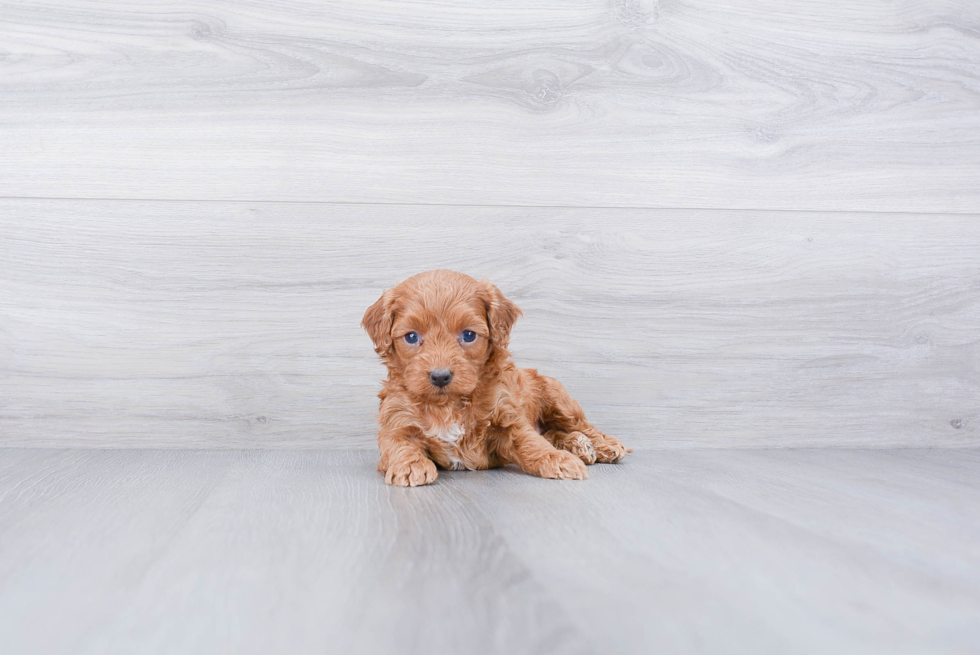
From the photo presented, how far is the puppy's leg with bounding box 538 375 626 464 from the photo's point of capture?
5.18ft

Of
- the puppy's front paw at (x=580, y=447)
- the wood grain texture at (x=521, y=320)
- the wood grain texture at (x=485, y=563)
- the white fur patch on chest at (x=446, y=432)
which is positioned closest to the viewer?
the wood grain texture at (x=485, y=563)

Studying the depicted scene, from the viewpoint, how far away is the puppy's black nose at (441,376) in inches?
51.1

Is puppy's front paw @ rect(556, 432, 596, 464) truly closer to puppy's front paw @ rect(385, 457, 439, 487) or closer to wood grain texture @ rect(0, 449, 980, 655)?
wood grain texture @ rect(0, 449, 980, 655)

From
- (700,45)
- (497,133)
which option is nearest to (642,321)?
(497,133)

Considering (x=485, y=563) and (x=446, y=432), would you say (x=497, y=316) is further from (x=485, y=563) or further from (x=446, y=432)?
(x=485, y=563)

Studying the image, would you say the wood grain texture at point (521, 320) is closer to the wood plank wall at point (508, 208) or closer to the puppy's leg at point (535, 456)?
the wood plank wall at point (508, 208)

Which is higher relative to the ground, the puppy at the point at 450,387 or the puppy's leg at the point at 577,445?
the puppy at the point at 450,387

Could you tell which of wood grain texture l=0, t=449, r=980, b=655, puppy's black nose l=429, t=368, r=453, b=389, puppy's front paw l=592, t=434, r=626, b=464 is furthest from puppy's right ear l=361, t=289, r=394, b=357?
puppy's front paw l=592, t=434, r=626, b=464

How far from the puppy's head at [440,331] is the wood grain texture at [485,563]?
0.21 m

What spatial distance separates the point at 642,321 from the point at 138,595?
1.38 meters

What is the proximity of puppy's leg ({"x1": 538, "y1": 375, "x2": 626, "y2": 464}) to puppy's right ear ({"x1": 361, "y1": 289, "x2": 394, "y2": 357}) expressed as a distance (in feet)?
1.35

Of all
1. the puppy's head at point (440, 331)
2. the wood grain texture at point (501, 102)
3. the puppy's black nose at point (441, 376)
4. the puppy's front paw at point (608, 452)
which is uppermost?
the wood grain texture at point (501, 102)

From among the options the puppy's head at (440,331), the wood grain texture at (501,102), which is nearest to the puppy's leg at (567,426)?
the puppy's head at (440,331)

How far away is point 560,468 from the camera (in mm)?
1375
